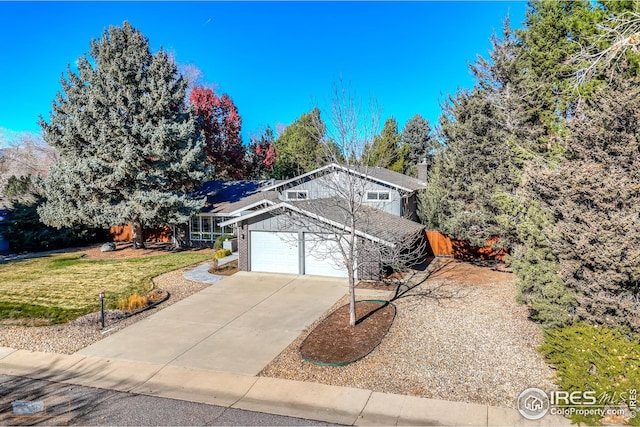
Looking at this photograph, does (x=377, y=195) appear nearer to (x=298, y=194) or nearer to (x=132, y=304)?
(x=298, y=194)

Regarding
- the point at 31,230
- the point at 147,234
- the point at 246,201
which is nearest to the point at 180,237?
the point at 147,234

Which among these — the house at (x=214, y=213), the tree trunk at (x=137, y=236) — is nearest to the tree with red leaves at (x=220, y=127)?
the house at (x=214, y=213)

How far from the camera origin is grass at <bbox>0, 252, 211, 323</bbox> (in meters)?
13.8

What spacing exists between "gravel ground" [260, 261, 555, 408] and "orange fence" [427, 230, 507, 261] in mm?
7572

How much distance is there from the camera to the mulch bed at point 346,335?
9594 millimetres

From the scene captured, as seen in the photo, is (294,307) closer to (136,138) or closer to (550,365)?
(550,365)

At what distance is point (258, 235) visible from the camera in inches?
720

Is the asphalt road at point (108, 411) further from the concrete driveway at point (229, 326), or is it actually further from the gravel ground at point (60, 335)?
the gravel ground at point (60, 335)

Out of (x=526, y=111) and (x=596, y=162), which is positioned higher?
(x=526, y=111)

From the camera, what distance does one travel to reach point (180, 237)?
26.0 metres

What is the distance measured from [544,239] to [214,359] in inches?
348

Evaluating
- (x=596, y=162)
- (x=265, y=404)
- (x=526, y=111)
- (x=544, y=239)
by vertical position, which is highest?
(x=526, y=111)

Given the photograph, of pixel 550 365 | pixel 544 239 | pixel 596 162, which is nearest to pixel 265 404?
pixel 550 365

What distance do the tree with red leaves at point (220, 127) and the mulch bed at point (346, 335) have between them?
2502 centimetres
